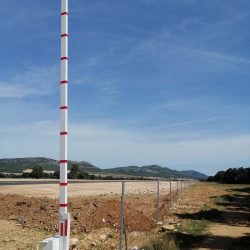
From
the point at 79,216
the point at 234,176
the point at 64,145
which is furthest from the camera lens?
the point at 234,176

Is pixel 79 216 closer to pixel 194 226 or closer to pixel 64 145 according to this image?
pixel 194 226

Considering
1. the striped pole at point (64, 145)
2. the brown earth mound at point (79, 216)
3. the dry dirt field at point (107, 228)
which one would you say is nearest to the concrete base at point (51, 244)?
the striped pole at point (64, 145)

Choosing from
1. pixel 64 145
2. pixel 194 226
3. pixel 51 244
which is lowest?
pixel 194 226

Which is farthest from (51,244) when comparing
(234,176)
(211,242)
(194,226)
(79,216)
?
(234,176)

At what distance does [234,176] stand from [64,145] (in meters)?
110

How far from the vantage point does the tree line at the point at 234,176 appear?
11072 cm

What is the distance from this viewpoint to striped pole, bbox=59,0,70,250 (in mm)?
8055

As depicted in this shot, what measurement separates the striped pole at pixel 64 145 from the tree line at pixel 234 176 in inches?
4045

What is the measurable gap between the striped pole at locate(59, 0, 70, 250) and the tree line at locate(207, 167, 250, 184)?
337 feet

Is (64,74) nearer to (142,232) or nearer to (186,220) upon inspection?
(142,232)

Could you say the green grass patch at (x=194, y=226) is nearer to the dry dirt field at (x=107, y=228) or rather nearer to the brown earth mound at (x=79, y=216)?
the dry dirt field at (x=107, y=228)

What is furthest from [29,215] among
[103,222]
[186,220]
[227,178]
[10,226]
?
[227,178]

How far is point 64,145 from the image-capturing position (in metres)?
8.16

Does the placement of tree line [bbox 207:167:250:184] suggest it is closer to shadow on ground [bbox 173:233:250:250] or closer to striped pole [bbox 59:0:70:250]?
shadow on ground [bbox 173:233:250:250]
